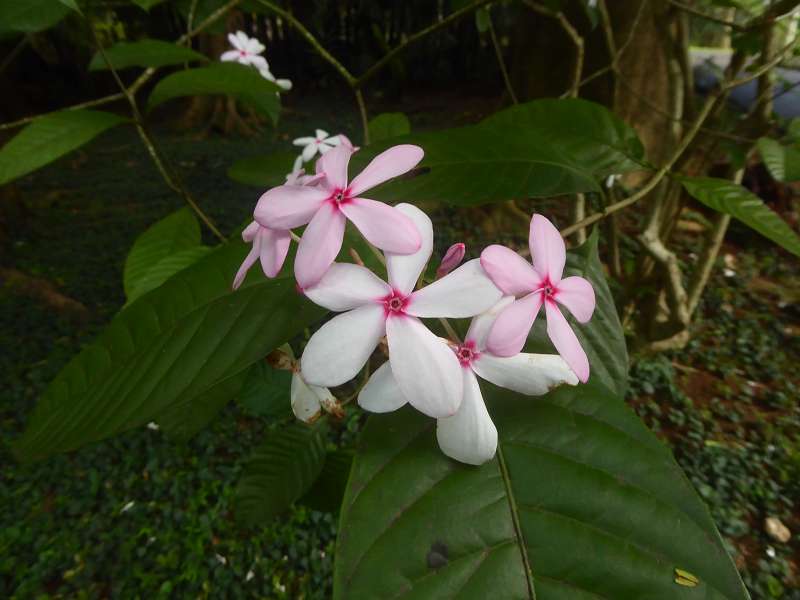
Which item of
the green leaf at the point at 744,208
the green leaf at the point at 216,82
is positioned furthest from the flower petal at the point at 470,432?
the green leaf at the point at 216,82

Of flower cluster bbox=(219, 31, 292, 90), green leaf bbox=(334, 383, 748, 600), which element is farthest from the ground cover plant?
flower cluster bbox=(219, 31, 292, 90)

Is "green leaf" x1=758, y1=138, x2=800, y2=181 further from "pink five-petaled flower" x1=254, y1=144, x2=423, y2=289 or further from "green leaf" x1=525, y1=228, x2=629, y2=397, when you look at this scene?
"pink five-petaled flower" x1=254, y1=144, x2=423, y2=289

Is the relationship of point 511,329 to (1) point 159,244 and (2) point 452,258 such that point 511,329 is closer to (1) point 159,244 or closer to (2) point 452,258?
(2) point 452,258

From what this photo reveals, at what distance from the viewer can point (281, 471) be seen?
0.98 m

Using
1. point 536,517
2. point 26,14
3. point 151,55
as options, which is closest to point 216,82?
point 151,55

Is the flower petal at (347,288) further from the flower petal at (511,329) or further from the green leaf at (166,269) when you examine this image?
the green leaf at (166,269)

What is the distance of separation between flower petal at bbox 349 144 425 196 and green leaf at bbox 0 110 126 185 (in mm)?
646

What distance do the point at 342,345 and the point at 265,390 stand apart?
674 mm

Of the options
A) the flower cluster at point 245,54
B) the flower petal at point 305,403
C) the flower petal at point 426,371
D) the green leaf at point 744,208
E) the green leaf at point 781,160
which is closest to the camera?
the flower petal at point 426,371

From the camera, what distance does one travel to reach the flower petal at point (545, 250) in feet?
1.54

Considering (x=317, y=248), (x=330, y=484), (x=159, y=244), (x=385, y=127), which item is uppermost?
(x=317, y=248)

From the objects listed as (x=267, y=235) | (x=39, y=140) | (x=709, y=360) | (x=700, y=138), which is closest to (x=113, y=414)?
(x=267, y=235)

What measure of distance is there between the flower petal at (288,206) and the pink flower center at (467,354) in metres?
0.17

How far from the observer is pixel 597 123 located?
844 millimetres
